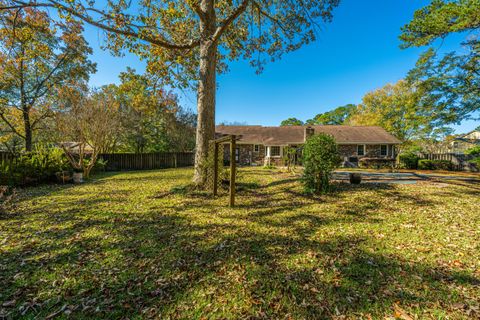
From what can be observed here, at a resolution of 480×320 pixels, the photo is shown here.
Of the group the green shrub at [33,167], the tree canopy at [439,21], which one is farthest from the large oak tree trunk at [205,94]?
the tree canopy at [439,21]

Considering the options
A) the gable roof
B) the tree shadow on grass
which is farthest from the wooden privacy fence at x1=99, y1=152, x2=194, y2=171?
the tree shadow on grass

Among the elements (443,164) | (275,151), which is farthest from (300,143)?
(443,164)

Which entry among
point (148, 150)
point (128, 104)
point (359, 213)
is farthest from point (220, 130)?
point (359, 213)

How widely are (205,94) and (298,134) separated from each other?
17.1 meters

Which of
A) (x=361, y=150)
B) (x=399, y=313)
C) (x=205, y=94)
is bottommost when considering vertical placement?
(x=399, y=313)

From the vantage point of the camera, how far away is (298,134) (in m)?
22.2

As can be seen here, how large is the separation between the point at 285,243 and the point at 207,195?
3745 mm

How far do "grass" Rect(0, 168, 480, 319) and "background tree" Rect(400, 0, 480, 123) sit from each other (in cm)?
796

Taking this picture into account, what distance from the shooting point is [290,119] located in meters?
58.3

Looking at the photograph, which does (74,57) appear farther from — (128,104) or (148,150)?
(148,150)

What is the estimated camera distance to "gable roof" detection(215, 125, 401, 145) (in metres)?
20.2

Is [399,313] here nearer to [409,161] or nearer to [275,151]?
[275,151]

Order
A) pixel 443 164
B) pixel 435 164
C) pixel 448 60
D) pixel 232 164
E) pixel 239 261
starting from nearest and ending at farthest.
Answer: pixel 239 261
pixel 232 164
pixel 448 60
pixel 443 164
pixel 435 164

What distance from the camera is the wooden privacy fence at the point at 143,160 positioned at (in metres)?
15.3
